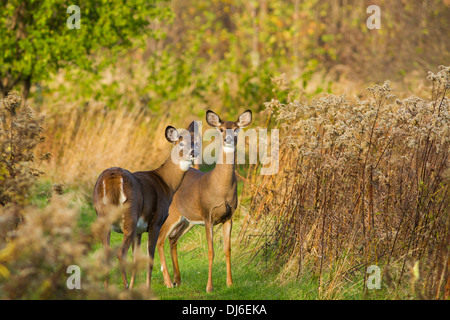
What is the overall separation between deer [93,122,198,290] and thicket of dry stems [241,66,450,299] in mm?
1378

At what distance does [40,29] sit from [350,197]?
9.42 metres

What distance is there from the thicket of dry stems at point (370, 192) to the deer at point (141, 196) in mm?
1378

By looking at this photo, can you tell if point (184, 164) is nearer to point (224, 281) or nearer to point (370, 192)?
point (224, 281)

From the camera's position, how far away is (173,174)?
845cm

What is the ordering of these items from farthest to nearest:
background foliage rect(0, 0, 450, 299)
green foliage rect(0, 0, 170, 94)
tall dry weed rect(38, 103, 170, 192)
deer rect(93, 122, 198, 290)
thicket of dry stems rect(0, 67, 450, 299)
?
green foliage rect(0, 0, 170, 94), tall dry weed rect(38, 103, 170, 192), deer rect(93, 122, 198, 290), thicket of dry stems rect(0, 67, 450, 299), background foliage rect(0, 0, 450, 299)

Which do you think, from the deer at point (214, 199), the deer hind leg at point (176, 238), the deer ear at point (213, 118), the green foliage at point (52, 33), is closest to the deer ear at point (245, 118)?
the deer at point (214, 199)

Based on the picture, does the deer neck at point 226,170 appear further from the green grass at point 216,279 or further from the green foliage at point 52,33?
the green foliage at point 52,33

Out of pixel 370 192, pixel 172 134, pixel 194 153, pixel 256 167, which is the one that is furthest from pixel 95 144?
pixel 370 192

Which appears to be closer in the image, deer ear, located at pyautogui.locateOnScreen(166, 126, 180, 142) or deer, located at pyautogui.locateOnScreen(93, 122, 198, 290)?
deer, located at pyautogui.locateOnScreen(93, 122, 198, 290)

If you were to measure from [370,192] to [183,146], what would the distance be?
251 centimetres

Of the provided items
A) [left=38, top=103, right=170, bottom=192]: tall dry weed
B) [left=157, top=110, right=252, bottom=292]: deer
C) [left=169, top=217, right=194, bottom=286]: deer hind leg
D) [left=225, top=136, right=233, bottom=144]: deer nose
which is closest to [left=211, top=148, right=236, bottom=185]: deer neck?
[left=157, top=110, right=252, bottom=292]: deer

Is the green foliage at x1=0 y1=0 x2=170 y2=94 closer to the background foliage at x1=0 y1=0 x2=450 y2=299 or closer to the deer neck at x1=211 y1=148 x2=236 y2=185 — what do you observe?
the background foliage at x1=0 y1=0 x2=450 y2=299

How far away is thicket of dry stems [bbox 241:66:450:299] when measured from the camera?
6719 mm

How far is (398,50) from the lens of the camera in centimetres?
2605
